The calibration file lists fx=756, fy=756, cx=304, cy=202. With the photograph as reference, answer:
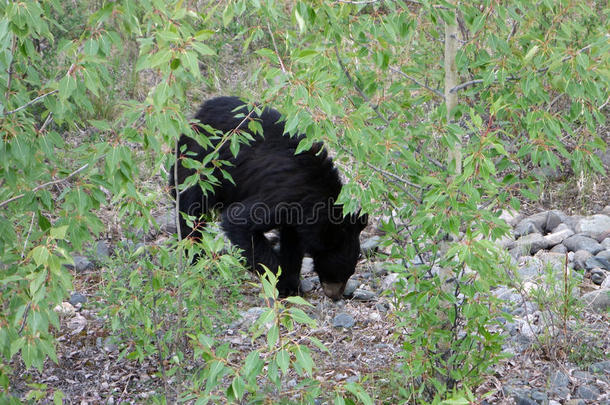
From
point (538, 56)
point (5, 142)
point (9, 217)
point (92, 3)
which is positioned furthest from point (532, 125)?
point (92, 3)

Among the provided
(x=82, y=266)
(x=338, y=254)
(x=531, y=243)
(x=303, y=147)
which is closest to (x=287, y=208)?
(x=338, y=254)

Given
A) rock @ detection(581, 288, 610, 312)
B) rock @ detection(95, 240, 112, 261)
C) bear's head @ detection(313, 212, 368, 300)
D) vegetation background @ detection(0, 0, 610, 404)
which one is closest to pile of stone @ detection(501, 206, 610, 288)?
rock @ detection(581, 288, 610, 312)

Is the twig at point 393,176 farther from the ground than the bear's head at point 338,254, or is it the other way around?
the twig at point 393,176

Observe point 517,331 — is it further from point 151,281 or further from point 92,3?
point 92,3

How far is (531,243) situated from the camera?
219 inches

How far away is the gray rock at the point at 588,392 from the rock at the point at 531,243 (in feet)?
5.83

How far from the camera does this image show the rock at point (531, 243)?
5.46m

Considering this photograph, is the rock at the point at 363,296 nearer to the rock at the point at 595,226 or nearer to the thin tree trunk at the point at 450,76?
the rock at the point at 595,226

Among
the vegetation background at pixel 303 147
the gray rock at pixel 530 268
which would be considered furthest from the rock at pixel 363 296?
the vegetation background at pixel 303 147

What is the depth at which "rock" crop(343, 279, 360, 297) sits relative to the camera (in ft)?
18.0

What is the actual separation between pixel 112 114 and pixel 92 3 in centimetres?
177

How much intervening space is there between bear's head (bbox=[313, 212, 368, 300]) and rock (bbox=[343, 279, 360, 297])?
106mm

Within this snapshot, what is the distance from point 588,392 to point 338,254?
6.86 feet

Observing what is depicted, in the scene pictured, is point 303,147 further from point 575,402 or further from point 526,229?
point 526,229
